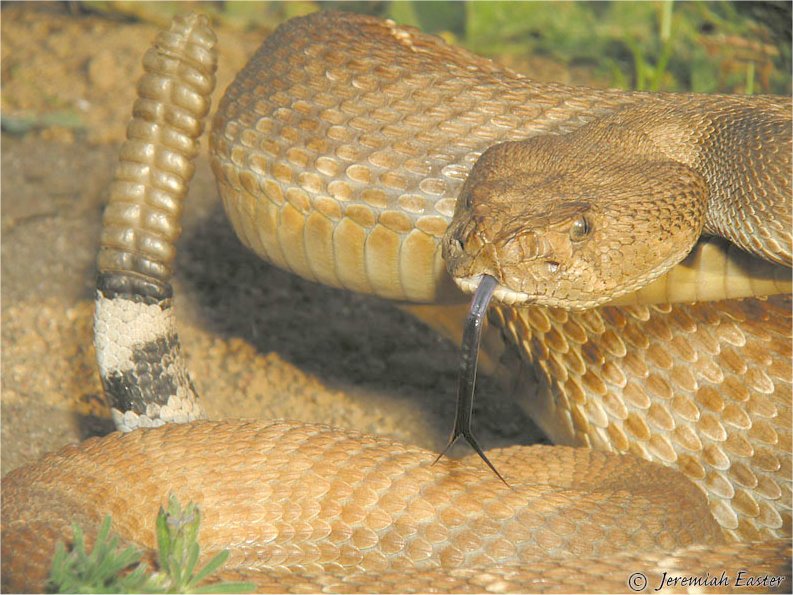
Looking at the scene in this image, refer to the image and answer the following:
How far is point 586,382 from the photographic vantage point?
Answer: 3.73 m

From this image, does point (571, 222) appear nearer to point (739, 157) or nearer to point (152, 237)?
point (739, 157)

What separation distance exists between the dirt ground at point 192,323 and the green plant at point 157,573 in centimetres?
199

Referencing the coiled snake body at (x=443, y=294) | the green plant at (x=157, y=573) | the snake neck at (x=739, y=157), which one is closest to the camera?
the green plant at (x=157, y=573)

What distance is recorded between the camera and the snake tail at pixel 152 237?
3.47m

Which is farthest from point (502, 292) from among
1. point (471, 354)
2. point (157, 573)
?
point (157, 573)

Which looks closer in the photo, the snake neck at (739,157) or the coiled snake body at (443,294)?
the coiled snake body at (443,294)

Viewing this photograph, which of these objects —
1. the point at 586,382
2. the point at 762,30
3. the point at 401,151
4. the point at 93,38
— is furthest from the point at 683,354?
the point at 93,38

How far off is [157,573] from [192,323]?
3232mm

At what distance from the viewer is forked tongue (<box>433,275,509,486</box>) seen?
2.83 metres

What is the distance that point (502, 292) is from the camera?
287 centimetres

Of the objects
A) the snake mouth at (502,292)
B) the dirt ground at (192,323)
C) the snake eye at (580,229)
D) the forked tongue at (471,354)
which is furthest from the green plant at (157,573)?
the dirt ground at (192,323)

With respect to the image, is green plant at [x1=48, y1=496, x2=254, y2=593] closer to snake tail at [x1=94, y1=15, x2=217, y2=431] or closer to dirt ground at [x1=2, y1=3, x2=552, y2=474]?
snake tail at [x1=94, y1=15, x2=217, y2=431]

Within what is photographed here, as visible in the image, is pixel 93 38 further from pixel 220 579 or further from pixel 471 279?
pixel 220 579

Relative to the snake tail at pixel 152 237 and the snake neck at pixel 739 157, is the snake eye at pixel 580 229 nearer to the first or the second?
the snake neck at pixel 739 157
